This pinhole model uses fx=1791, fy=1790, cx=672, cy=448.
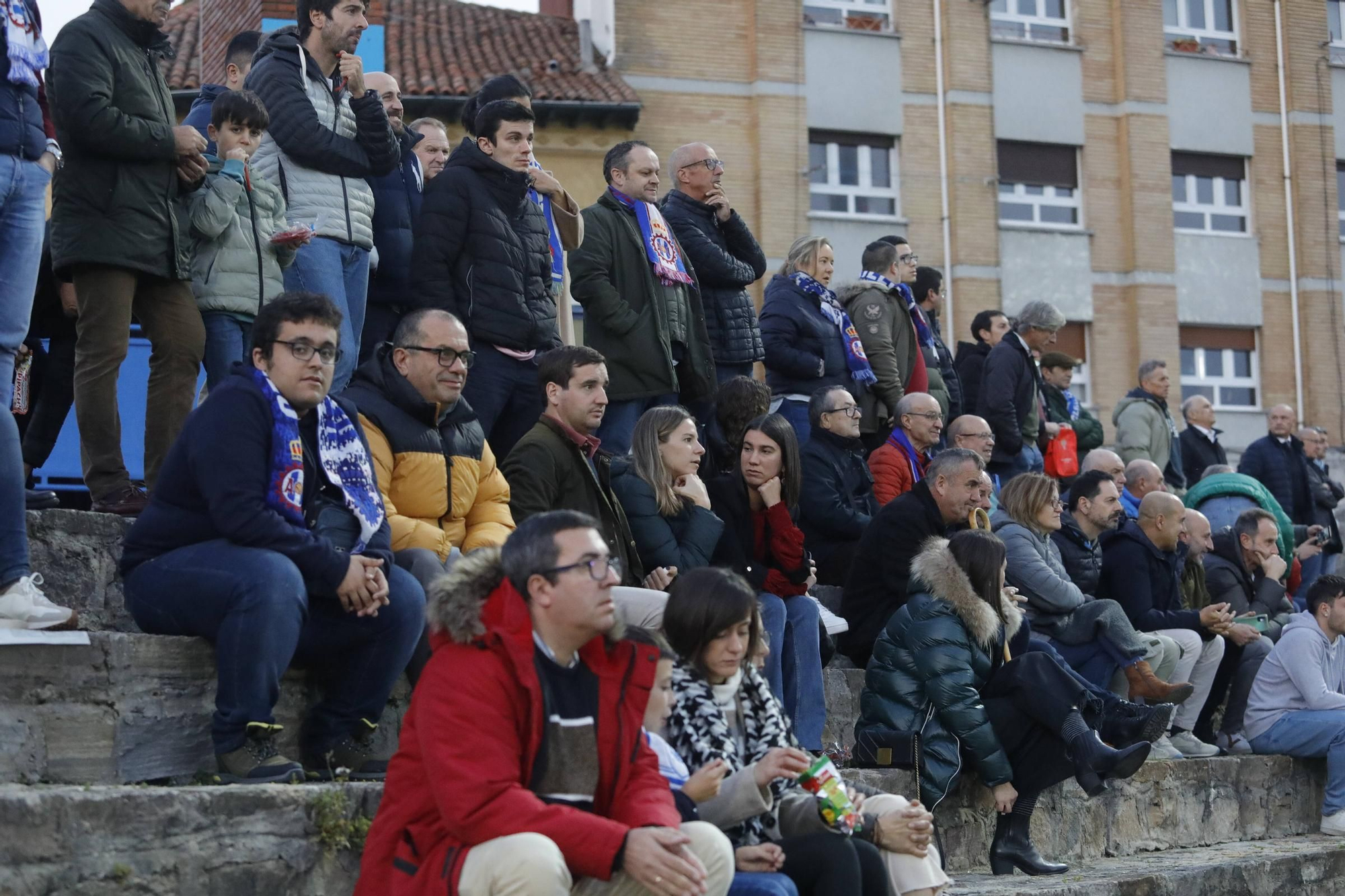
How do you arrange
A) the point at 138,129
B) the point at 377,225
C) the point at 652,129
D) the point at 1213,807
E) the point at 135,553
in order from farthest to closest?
the point at 652,129
the point at 1213,807
the point at 377,225
the point at 138,129
the point at 135,553

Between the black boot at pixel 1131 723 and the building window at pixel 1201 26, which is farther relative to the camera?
the building window at pixel 1201 26

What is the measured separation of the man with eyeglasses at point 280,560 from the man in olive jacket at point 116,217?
112cm

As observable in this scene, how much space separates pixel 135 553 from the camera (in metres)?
5.69

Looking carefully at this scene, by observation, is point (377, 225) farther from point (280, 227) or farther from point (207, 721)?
point (207, 721)

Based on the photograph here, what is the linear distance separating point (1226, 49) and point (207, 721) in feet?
82.9

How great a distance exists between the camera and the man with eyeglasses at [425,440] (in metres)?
6.46

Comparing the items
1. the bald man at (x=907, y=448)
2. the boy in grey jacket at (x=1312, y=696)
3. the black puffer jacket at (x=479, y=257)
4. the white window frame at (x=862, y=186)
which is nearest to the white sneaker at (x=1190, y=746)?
the boy in grey jacket at (x=1312, y=696)

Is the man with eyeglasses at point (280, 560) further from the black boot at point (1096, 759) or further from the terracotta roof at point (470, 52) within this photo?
the terracotta roof at point (470, 52)

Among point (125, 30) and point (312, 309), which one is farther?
point (125, 30)

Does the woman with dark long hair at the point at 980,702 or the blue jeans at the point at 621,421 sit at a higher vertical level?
the blue jeans at the point at 621,421

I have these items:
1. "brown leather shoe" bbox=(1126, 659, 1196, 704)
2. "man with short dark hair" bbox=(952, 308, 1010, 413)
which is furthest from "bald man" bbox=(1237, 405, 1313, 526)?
"brown leather shoe" bbox=(1126, 659, 1196, 704)

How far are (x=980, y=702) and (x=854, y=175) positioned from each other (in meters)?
18.6

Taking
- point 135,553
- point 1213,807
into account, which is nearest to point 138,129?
point 135,553

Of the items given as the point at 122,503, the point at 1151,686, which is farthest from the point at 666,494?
the point at 1151,686
